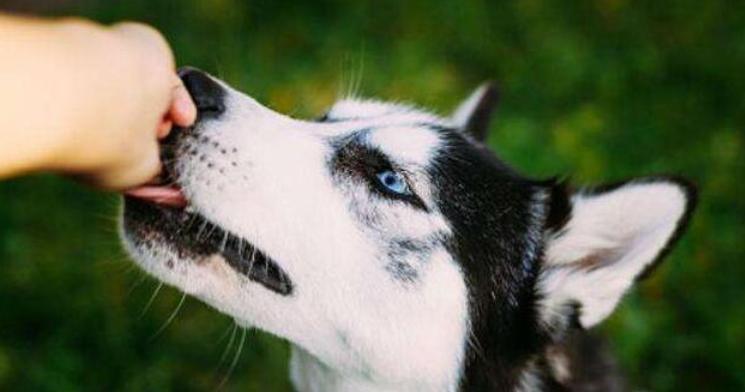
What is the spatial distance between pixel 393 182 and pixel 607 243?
2.12 feet

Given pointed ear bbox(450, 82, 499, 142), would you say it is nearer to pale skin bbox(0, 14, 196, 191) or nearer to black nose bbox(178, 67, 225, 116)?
black nose bbox(178, 67, 225, 116)

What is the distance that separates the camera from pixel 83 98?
1.87 m

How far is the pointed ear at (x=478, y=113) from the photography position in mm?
3527

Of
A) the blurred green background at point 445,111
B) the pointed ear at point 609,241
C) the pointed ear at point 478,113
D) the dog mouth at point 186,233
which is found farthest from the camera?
the blurred green background at point 445,111

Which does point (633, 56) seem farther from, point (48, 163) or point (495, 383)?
point (48, 163)

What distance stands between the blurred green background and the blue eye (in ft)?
4.96

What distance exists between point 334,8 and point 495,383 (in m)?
3.35

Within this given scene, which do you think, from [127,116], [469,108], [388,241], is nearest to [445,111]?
[469,108]

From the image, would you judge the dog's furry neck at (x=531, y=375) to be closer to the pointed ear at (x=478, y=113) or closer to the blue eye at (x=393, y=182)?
the blue eye at (x=393, y=182)

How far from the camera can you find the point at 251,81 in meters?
5.11

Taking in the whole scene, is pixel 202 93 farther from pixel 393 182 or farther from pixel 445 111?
pixel 445 111

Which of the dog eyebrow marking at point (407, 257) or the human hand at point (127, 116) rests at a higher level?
the human hand at point (127, 116)

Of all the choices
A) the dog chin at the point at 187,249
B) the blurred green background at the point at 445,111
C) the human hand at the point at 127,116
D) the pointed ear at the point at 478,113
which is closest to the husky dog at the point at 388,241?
the dog chin at the point at 187,249

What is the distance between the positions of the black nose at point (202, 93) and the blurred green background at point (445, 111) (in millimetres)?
1610
